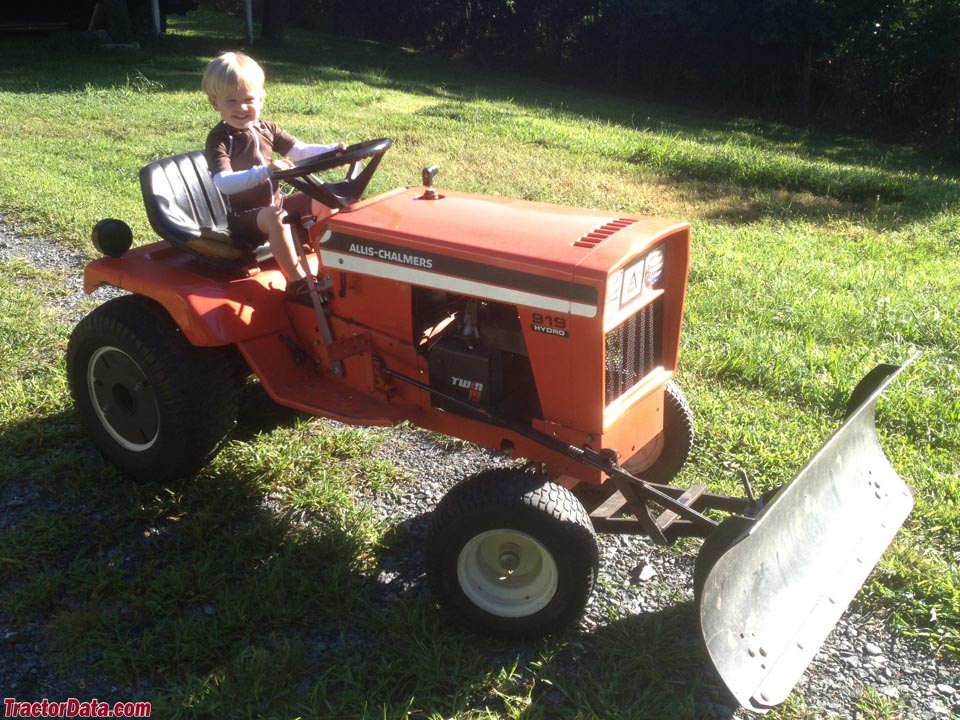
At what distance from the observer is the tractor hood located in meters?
2.50

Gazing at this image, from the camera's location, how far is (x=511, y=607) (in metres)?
2.71

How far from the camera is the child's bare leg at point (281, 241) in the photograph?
3080mm

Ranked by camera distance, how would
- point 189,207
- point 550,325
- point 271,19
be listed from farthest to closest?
point 271,19 < point 189,207 < point 550,325

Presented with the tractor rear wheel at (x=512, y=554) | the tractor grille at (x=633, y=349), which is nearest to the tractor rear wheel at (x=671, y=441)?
the tractor grille at (x=633, y=349)

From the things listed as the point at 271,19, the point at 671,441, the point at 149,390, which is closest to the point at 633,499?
the point at 671,441

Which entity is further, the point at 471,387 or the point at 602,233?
the point at 471,387

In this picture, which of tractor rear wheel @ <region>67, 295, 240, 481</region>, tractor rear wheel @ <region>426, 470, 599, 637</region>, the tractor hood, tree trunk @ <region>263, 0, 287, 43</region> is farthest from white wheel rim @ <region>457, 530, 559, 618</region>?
tree trunk @ <region>263, 0, 287, 43</region>

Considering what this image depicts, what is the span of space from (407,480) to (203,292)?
1.06 m

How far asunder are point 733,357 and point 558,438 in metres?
2.01

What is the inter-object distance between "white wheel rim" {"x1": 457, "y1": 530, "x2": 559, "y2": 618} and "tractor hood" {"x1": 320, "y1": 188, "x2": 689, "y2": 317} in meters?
0.73

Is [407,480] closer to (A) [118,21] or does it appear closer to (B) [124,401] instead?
(B) [124,401]

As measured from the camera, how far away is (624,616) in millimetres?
2812

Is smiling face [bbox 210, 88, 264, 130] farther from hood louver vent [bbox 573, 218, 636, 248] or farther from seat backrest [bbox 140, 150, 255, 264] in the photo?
hood louver vent [bbox 573, 218, 636, 248]

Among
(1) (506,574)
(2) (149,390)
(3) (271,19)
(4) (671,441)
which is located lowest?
(1) (506,574)
